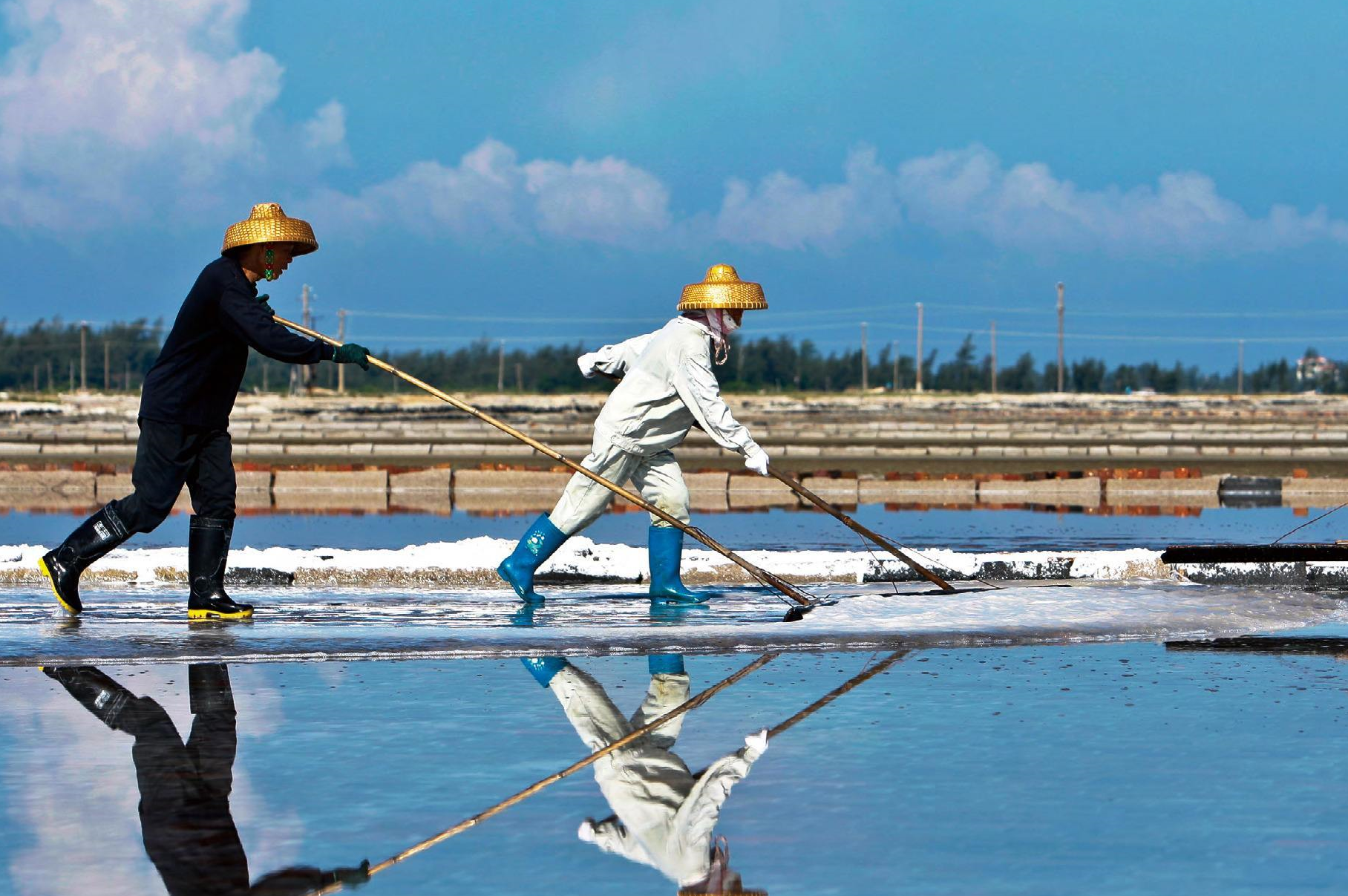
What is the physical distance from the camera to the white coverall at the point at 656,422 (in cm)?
777

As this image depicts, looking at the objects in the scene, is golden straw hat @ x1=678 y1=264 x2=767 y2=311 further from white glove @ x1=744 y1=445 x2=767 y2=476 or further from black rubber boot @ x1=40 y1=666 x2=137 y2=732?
black rubber boot @ x1=40 y1=666 x2=137 y2=732

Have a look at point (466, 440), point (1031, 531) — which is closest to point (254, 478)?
point (1031, 531)

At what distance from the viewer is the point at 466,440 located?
28500 mm

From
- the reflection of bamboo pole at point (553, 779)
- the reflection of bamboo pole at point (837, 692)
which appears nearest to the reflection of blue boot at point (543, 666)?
the reflection of bamboo pole at point (553, 779)

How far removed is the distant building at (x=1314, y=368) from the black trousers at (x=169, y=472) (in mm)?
85748

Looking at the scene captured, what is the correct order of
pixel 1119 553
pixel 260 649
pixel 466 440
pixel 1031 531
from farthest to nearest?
1. pixel 466 440
2. pixel 1031 531
3. pixel 1119 553
4. pixel 260 649

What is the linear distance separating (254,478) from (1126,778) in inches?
576

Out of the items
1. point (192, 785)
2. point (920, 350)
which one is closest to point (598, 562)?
point (192, 785)

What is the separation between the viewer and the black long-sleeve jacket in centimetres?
702

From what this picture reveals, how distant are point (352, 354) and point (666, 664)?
1.92 meters

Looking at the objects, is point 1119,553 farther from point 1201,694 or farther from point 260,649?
point 260,649

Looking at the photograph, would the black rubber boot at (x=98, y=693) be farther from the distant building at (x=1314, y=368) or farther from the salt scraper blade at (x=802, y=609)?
the distant building at (x=1314, y=368)

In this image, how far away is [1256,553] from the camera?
7516 millimetres

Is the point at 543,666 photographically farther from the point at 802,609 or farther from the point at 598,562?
the point at 598,562
